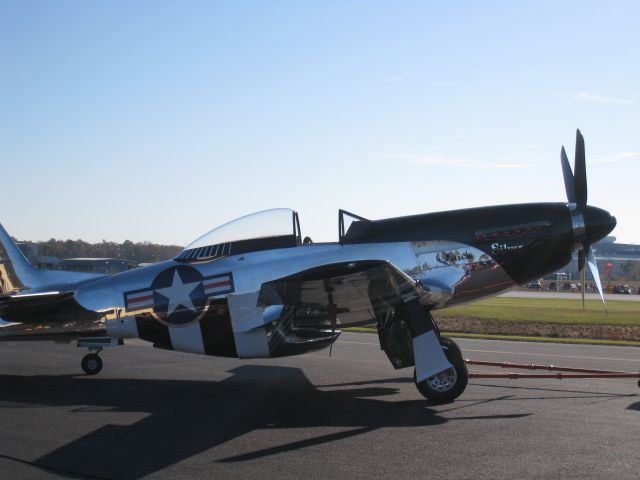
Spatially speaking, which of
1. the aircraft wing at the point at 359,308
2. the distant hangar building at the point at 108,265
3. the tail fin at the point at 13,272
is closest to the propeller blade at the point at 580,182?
the aircraft wing at the point at 359,308

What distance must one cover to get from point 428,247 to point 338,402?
2.69 metres

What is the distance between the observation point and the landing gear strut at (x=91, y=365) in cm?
1166

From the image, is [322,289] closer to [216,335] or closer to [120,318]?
[216,335]

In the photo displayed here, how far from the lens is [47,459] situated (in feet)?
20.2

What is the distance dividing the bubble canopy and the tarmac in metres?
2.16

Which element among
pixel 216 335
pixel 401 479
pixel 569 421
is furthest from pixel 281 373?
pixel 401 479

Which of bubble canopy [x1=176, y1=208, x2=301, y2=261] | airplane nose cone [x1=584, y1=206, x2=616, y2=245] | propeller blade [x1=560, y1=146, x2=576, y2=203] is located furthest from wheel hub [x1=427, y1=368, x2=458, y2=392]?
propeller blade [x1=560, y1=146, x2=576, y2=203]

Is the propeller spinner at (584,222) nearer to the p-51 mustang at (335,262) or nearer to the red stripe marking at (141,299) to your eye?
the p-51 mustang at (335,262)

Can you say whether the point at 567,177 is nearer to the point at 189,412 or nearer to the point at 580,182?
the point at 580,182

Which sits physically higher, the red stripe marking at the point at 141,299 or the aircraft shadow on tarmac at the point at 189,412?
the red stripe marking at the point at 141,299

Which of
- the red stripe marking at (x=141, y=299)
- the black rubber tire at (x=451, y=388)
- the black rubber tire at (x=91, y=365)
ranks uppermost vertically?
the red stripe marking at (x=141, y=299)

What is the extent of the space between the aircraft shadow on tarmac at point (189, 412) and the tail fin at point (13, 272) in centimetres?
156

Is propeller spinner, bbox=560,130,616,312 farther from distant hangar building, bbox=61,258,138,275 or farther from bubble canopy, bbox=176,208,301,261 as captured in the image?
distant hangar building, bbox=61,258,138,275

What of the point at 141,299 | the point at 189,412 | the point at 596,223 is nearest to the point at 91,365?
the point at 141,299
